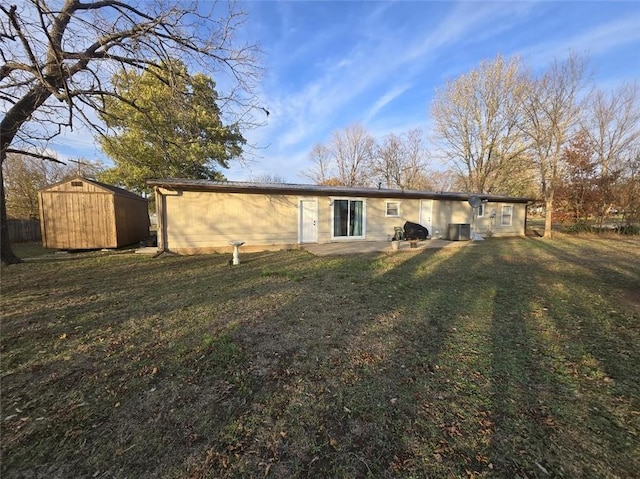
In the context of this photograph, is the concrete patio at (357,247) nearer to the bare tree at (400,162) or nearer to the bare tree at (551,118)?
the bare tree at (551,118)

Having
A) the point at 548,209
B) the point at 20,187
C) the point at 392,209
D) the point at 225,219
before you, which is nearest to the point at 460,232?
the point at 392,209

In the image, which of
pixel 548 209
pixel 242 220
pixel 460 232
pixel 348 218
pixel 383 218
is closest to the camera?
pixel 242 220

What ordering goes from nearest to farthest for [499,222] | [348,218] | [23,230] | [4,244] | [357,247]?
1. [4,244]
2. [357,247]
3. [348,218]
4. [23,230]
5. [499,222]

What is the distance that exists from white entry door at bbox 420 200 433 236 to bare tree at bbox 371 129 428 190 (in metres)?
15.8

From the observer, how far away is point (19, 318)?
3723mm

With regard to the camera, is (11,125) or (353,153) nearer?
(11,125)

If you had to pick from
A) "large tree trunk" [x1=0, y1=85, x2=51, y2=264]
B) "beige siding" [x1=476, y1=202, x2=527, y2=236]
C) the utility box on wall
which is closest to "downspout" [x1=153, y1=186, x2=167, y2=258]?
"large tree trunk" [x1=0, y1=85, x2=51, y2=264]

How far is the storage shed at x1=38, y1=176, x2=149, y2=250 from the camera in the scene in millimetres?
9352

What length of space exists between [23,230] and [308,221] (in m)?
14.3

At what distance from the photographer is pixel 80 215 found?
9.56 m

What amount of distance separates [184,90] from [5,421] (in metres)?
6.45

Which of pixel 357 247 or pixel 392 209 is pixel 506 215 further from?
pixel 357 247

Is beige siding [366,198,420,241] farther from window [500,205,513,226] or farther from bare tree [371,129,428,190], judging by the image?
bare tree [371,129,428,190]

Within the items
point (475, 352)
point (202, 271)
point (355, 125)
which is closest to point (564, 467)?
point (475, 352)
